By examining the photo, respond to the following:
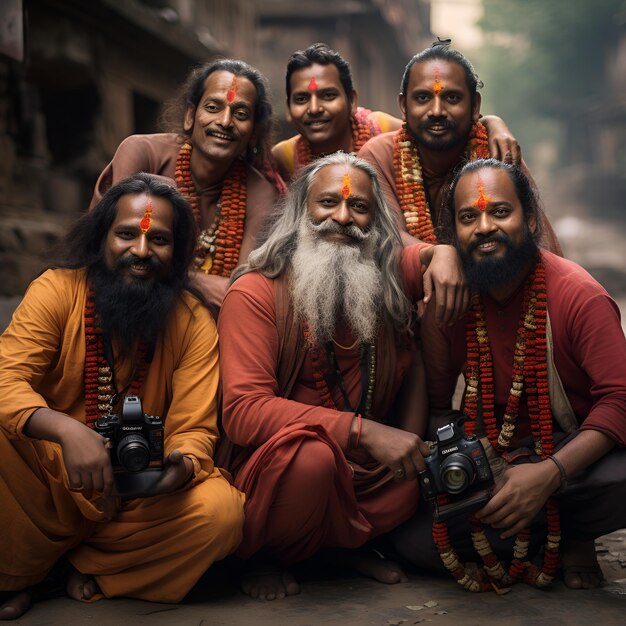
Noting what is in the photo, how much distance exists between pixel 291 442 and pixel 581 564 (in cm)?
125

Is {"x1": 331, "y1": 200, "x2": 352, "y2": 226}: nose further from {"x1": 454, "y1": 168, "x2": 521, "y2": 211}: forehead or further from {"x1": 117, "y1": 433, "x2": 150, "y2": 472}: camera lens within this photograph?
{"x1": 117, "y1": 433, "x2": 150, "y2": 472}: camera lens

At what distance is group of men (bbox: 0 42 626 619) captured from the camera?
3.31m

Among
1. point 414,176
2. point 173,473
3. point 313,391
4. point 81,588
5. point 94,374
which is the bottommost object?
point 81,588

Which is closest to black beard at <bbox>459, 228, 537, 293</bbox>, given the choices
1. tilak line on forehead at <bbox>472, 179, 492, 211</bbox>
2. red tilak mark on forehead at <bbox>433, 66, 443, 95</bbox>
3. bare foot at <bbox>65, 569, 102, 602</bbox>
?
tilak line on forehead at <bbox>472, 179, 492, 211</bbox>

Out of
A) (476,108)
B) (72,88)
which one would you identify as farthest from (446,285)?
(72,88)

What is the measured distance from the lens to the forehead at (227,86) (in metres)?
4.59

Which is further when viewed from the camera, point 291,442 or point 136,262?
point 136,262

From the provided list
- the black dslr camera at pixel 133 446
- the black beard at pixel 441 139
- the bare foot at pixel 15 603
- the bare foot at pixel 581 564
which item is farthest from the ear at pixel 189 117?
the bare foot at pixel 581 564

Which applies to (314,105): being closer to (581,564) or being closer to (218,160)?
(218,160)

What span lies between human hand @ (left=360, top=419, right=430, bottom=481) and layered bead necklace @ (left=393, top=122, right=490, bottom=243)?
1.33 metres

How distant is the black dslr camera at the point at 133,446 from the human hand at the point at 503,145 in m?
2.23

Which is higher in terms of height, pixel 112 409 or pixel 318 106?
pixel 318 106

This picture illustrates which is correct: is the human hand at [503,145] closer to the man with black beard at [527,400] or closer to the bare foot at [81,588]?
the man with black beard at [527,400]

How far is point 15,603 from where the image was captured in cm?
323
